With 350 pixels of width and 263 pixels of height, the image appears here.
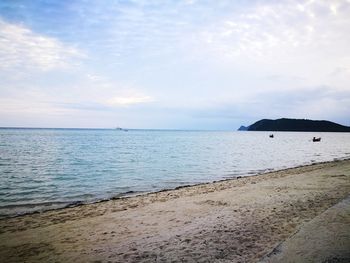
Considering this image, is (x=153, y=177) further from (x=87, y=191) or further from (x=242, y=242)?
(x=242, y=242)

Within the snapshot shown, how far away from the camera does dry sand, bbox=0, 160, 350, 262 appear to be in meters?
7.20

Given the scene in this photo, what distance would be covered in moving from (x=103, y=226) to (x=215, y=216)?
12.6 feet

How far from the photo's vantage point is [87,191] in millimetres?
18859

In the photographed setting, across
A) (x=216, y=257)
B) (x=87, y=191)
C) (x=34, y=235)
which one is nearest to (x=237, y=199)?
(x=216, y=257)

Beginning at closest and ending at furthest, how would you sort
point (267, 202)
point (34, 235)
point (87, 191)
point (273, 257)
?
1. point (273, 257)
2. point (34, 235)
3. point (267, 202)
4. point (87, 191)

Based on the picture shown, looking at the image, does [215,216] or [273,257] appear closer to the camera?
[273,257]

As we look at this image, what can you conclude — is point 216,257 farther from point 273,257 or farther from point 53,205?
point 53,205

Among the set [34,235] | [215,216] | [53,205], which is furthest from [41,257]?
[53,205]

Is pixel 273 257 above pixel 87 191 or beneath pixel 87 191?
above

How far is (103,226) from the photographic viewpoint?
10.0 metres

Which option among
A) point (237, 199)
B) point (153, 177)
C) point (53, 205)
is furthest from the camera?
point (153, 177)

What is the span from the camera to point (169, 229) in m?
9.20

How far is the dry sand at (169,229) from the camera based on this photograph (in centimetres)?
720

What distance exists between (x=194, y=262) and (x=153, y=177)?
19030 mm
